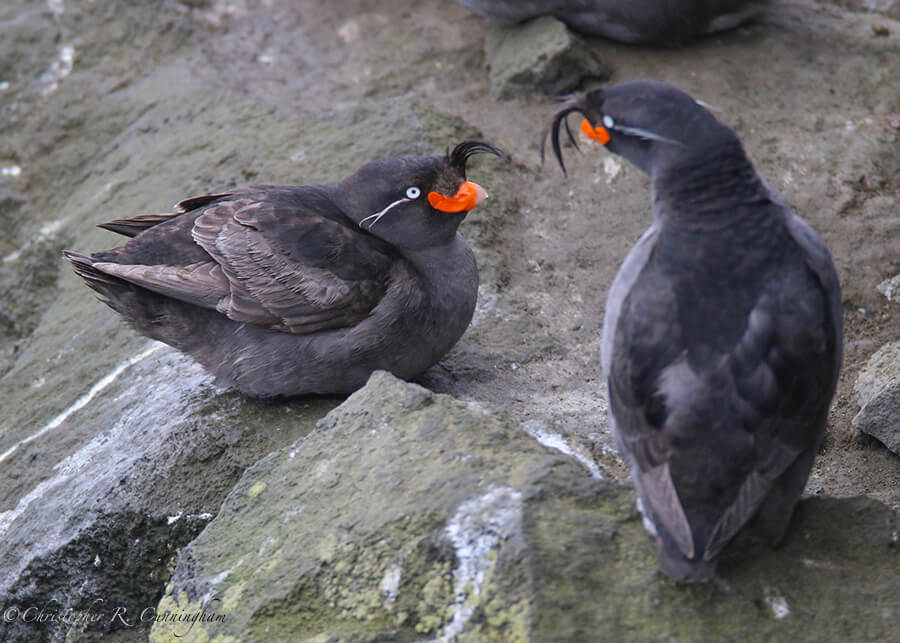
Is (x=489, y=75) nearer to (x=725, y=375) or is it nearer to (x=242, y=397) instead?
(x=242, y=397)

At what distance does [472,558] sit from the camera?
2656mm

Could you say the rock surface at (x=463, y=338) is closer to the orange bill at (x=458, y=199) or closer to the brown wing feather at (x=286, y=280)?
the brown wing feather at (x=286, y=280)

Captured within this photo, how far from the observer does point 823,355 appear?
2.65m

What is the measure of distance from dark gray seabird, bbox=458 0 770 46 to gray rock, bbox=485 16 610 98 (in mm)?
128

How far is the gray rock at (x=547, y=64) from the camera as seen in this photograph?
242 inches

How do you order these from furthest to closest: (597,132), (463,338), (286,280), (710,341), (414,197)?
(463,338) < (414,197) < (286,280) < (597,132) < (710,341)

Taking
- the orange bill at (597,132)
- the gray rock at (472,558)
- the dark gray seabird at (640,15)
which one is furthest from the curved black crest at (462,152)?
the dark gray seabird at (640,15)

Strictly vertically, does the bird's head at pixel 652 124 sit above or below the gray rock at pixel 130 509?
above

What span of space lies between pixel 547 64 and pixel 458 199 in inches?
96.5

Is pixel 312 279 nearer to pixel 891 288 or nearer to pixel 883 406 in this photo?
pixel 883 406

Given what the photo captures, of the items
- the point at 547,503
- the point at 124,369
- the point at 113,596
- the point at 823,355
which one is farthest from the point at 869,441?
the point at 124,369

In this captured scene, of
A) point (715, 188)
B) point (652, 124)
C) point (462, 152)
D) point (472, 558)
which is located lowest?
point (472, 558)

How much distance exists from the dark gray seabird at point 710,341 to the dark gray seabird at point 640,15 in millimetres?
3531

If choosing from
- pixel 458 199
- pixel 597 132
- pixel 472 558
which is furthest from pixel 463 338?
pixel 472 558
